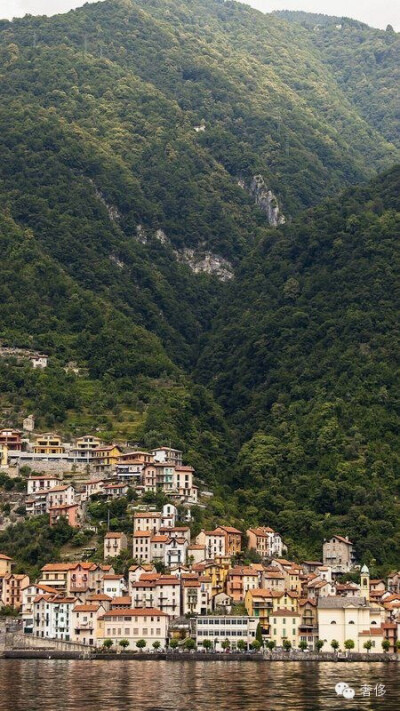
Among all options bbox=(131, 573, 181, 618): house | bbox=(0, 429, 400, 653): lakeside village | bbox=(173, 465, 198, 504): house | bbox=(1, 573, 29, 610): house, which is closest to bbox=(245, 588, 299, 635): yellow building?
bbox=(0, 429, 400, 653): lakeside village

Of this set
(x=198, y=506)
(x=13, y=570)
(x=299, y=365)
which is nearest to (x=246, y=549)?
(x=198, y=506)

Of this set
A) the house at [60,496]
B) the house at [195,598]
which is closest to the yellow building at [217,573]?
the house at [195,598]

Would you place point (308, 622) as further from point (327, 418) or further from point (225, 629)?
point (327, 418)

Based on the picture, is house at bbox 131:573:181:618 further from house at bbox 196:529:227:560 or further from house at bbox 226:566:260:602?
house at bbox 196:529:227:560

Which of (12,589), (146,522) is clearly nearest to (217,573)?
(146,522)

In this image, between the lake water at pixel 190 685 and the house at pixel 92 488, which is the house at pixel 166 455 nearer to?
the house at pixel 92 488

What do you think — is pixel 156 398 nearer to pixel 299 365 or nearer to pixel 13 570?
pixel 299 365
